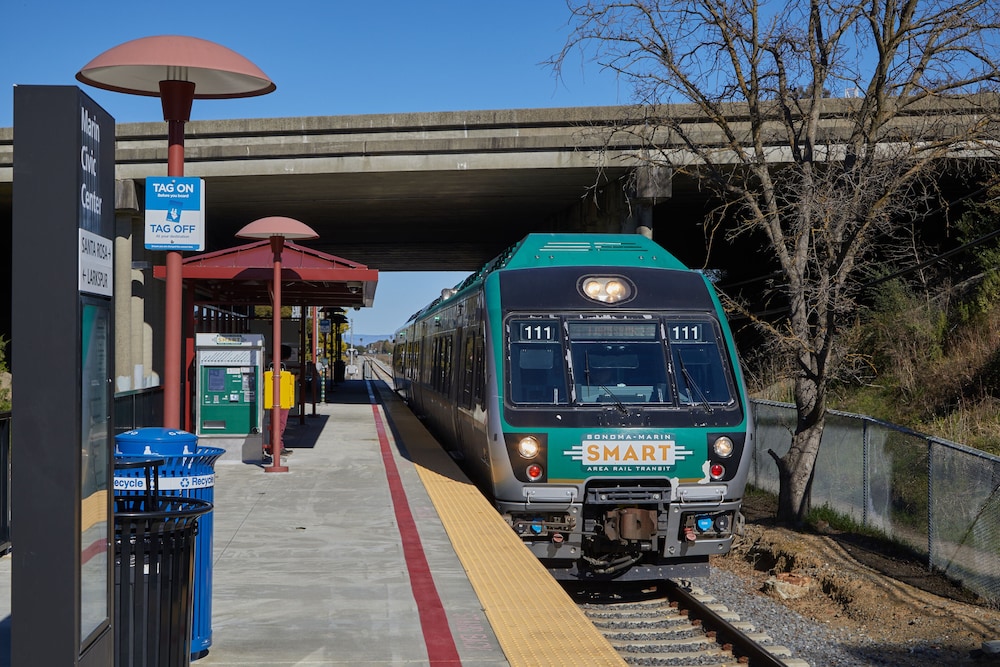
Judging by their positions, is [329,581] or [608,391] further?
[608,391]

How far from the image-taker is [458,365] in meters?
14.2

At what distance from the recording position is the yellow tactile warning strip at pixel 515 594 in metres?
6.09

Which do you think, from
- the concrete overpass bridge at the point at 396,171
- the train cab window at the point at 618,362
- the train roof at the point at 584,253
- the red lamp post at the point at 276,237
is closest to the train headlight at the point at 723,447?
the train cab window at the point at 618,362

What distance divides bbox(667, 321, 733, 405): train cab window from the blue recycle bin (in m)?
5.86

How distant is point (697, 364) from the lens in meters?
11.0

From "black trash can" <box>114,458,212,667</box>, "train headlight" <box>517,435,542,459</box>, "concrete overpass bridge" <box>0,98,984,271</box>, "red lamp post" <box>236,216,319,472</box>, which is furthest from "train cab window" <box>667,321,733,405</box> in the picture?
"concrete overpass bridge" <box>0,98,984,271</box>

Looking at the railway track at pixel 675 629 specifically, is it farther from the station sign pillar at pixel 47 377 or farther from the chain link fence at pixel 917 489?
the station sign pillar at pixel 47 377

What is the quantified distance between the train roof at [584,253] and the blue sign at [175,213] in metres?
3.37

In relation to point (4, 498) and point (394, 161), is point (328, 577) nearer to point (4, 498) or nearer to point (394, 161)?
point (4, 498)

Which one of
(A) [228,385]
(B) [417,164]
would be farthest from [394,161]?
(A) [228,385]

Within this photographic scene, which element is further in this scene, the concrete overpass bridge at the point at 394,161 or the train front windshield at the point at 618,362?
the concrete overpass bridge at the point at 394,161

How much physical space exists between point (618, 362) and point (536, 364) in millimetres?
877

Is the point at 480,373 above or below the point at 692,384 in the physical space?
above

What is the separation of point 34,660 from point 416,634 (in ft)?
10.3
